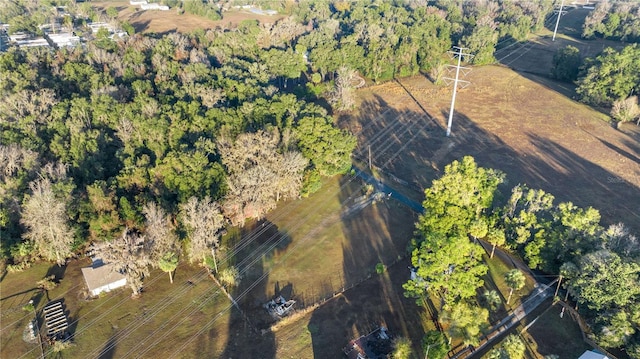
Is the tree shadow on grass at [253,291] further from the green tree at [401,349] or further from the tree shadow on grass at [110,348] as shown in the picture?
the green tree at [401,349]

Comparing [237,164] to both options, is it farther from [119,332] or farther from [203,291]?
[119,332]

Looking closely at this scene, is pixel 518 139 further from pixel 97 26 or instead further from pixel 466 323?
pixel 97 26

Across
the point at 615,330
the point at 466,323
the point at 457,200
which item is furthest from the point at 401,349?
the point at 457,200

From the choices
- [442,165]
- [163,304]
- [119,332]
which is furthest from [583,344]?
[119,332]

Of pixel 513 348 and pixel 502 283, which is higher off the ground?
pixel 513 348

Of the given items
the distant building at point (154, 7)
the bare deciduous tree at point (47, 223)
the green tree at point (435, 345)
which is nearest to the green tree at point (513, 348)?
the green tree at point (435, 345)

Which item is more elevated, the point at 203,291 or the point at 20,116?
the point at 20,116
